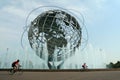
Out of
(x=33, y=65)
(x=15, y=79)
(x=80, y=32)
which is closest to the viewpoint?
(x=15, y=79)

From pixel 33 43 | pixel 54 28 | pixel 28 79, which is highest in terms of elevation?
pixel 54 28

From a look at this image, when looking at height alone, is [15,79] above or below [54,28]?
below

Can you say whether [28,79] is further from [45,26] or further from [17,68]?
[45,26]

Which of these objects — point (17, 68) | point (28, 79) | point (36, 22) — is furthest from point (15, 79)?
point (36, 22)

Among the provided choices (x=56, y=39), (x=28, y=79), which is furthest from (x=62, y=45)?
(x=28, y=79)

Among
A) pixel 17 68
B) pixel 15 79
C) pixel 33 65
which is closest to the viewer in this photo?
pixel 15 79

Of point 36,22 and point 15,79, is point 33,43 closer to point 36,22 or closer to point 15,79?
point 36,22

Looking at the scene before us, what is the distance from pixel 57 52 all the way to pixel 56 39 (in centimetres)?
174

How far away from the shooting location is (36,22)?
111 ft

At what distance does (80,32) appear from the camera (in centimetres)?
3375

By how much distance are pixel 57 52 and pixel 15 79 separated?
21.8 meters

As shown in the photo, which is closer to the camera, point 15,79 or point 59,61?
point 15,79

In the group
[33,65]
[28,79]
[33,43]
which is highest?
[33,43]

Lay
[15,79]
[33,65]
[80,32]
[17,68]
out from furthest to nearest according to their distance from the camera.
Result: [80,32] → [33,65] → [17,68] → [15,79]
